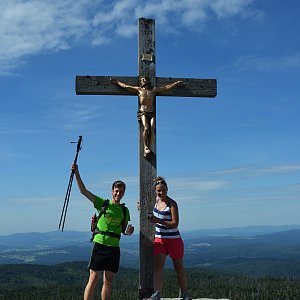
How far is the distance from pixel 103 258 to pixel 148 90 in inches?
111

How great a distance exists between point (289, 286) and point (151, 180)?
141m

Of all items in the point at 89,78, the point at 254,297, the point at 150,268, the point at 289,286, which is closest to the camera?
the point at 150,268

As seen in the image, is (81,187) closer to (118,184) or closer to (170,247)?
(118,184)

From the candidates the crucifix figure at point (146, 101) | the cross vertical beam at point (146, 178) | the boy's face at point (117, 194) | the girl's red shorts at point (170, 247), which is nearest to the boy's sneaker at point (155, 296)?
the cross vertical beam at point (146, 178)

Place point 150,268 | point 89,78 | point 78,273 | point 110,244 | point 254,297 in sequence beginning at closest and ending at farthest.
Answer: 1. point 110,244
2. point 150,268
3. point 89,78
4. point 254,297
5. point 78,273

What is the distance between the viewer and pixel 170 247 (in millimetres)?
6559

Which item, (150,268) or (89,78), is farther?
(89,78)

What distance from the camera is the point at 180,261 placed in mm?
6617

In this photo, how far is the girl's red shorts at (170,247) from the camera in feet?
21.4

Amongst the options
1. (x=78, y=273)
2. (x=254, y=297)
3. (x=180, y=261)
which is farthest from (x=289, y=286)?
(x=180, y=261)

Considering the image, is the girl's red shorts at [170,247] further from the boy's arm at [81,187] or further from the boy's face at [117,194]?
the boy's arm at [81,187]

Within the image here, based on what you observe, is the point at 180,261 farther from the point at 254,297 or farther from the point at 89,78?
the point at 254,297

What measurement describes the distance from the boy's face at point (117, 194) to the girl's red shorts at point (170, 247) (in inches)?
41.4

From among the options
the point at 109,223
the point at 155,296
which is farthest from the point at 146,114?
the point at 155,296
